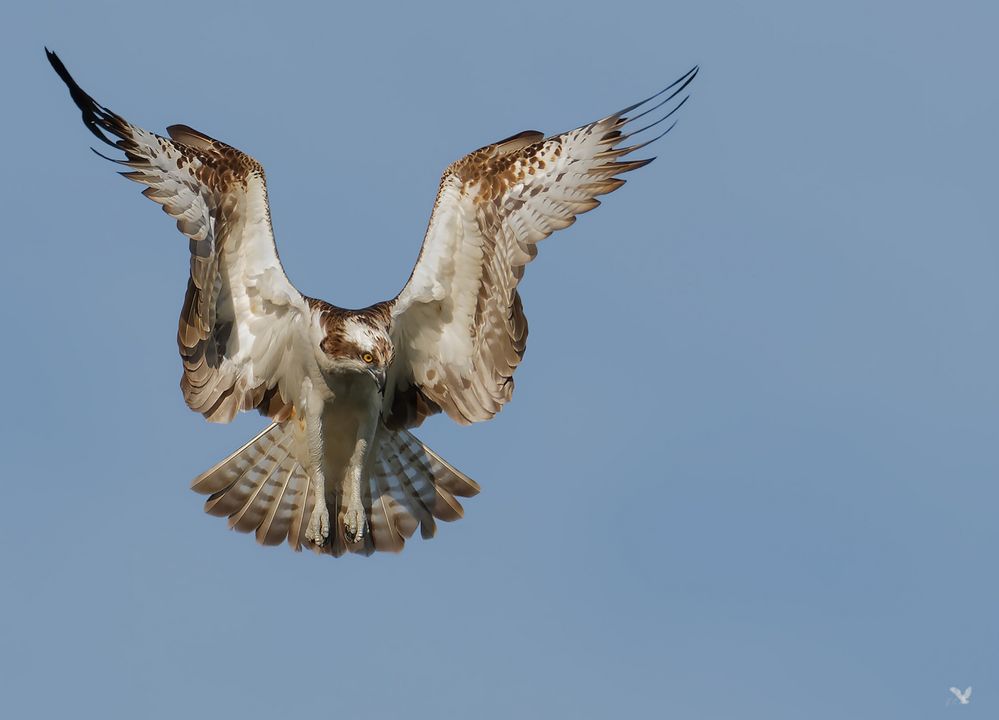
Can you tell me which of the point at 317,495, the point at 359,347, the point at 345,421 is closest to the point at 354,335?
the point at 359,347

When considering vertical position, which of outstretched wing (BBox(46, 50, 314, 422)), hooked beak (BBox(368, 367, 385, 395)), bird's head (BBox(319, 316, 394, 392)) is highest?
outstretched wing (BBox(46, 50, 314, 422))

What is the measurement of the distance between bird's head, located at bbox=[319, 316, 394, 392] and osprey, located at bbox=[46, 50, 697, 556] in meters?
0.01

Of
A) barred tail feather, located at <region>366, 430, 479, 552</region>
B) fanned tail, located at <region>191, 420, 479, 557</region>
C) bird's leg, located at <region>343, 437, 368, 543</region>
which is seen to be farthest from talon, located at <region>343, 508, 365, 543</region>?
barred tail feather, located at <region>366, 430, 479, 552</region>

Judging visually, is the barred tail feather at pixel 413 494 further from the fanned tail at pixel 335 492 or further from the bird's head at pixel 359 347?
the bird's head at pixel 359 347

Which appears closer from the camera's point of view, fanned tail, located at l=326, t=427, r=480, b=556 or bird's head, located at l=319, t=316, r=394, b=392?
bird's head, located at l=319, t=316, r=394, b=392

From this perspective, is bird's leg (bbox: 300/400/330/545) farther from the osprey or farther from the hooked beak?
the hooked beak

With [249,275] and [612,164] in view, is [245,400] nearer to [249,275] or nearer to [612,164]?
[249,275]

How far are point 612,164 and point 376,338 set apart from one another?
2343 mm

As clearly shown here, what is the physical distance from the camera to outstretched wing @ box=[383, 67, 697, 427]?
12.2 meters

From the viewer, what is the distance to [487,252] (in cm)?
1226

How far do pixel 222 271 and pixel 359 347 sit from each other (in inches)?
44.8

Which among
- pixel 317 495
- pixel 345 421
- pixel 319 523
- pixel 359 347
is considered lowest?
pixel 319 523

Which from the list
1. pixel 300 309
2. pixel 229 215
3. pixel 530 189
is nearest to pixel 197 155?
pixel 229 215

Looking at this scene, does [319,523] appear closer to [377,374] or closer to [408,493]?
[408,493]
